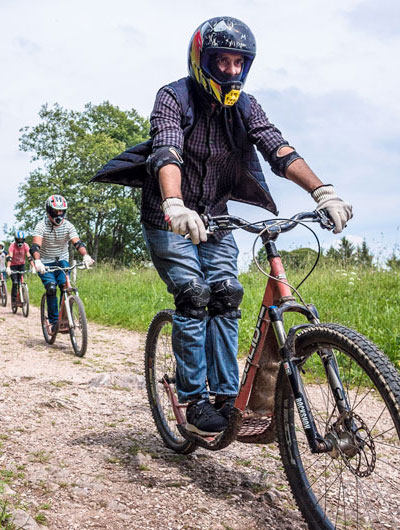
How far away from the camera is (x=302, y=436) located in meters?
2.79

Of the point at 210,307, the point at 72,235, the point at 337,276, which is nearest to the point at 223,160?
the point at 210,307

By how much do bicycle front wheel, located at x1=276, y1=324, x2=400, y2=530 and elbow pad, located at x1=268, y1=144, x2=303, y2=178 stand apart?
3.78 ft

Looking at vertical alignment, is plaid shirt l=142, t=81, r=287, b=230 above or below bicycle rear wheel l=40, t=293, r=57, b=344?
above

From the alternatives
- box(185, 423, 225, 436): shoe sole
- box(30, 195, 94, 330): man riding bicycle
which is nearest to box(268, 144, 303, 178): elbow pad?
box(185, 423, 225, 436): shoe sole

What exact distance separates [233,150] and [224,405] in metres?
1.52

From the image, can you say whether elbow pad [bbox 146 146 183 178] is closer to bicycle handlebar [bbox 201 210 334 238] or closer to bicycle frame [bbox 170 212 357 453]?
bicycle handlebar [bbox 201 210 334 238]

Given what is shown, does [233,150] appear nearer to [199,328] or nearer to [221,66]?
[221,66]

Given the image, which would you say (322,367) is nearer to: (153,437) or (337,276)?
(153,437)

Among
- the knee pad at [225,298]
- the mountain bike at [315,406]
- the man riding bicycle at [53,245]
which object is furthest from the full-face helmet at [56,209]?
the mountain bike at [315,406]

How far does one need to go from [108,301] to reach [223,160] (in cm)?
889

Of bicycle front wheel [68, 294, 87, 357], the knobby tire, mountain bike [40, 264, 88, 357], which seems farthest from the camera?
the knobby tire

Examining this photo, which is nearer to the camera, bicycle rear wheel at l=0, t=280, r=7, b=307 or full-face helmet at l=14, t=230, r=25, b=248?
full-face helmet at l=14, t=230, r=25, b=248

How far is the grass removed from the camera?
6562 millimetres

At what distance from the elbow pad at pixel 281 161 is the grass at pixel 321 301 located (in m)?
3.09
